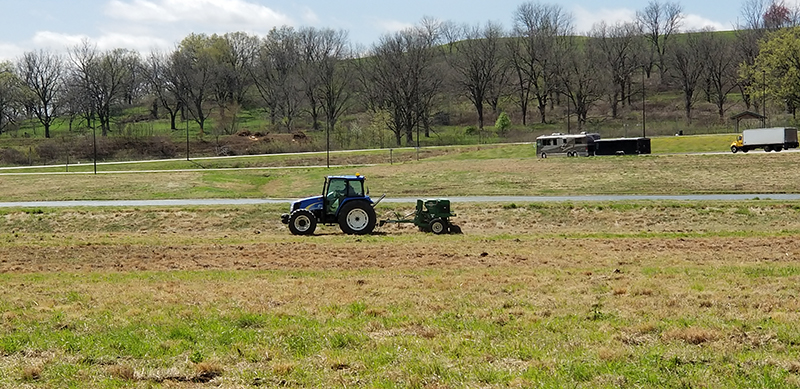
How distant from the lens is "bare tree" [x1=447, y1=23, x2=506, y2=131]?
126000 millimetres

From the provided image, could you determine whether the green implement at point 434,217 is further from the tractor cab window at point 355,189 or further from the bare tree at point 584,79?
the bare tree at point 584,79

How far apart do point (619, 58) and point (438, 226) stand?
117m

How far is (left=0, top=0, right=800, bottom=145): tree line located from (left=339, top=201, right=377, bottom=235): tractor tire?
8583 centimetres

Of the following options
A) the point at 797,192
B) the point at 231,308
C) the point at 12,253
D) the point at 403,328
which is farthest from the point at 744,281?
the point at 797,192

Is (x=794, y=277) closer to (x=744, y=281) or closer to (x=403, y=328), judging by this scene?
(x=744, y=281)

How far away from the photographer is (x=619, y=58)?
132875mm

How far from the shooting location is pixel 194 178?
172ft

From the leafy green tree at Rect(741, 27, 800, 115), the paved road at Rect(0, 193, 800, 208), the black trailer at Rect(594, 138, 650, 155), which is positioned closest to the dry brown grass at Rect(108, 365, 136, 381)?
the paved road at Rect(0, 193, 800, 208)

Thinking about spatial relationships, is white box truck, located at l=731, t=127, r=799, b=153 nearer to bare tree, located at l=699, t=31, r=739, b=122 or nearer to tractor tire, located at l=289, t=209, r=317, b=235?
tractor tire, located at l=289, t=209, r=317, b=235

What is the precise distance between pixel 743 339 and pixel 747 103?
126 meters

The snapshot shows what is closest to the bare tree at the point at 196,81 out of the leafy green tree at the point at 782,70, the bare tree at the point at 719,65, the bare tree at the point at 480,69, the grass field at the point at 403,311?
the bare tree at the point at 480,69

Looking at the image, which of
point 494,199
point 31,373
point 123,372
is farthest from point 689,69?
point 31,373

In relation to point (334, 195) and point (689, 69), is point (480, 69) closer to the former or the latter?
point (689, 69)

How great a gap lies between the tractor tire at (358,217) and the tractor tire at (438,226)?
2181mm
